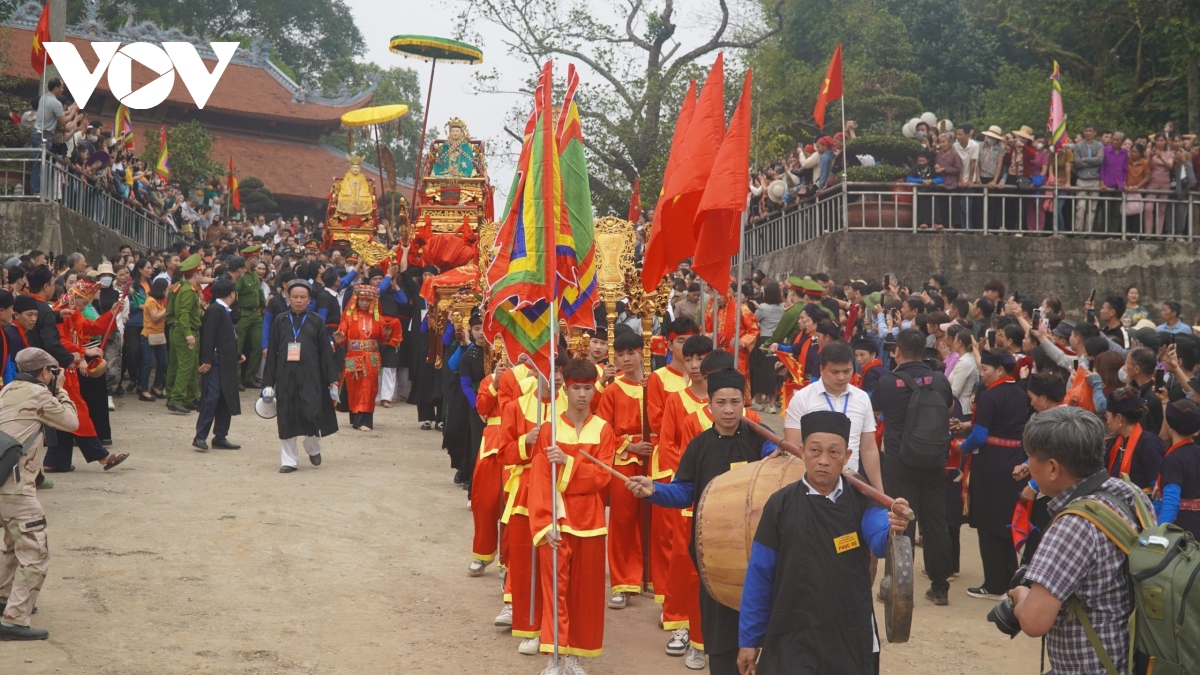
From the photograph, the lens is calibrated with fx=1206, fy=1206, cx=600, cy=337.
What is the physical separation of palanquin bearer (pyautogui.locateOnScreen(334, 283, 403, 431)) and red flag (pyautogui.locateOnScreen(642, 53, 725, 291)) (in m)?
6.63

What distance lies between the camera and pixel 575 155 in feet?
23.1

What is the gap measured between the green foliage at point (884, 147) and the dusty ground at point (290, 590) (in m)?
11.1

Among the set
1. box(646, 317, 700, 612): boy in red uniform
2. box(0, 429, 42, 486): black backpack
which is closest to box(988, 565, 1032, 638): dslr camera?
box(646, 317, 700, 612): boy in red uniform

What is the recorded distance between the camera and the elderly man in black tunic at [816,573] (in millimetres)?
4281

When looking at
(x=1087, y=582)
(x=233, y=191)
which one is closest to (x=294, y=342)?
(x=1087, y=582)

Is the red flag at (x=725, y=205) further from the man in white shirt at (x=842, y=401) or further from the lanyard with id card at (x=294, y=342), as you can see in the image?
the lanyard with id card at (x=294, y=342)

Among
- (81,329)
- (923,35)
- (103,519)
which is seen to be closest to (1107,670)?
(103,519)

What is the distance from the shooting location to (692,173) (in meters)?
7.28

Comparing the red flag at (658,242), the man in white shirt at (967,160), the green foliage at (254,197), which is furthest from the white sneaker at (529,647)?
the green foliage at (254,197)

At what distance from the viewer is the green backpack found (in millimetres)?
3531

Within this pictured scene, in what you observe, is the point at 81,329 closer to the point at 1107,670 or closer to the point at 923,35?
the point at 1107,670

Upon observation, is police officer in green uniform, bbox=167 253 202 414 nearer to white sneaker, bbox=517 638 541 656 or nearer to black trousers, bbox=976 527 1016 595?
white sneaker, bbox=517 638 541 656

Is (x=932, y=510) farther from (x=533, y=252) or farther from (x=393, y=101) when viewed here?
(x=393, y=101)

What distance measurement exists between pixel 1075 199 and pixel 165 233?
17419 millimetres
